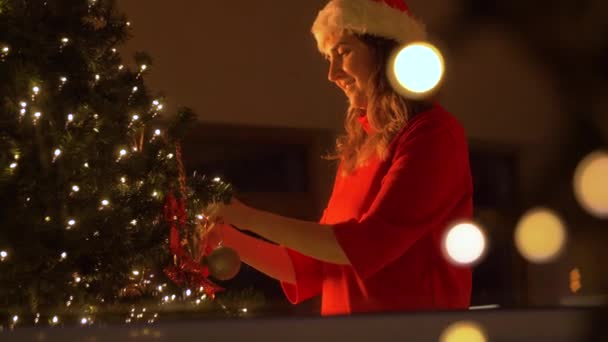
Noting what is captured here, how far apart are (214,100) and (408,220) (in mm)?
1960

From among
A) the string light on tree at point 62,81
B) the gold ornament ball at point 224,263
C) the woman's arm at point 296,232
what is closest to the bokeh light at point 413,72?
the woman's arm at point 296,232

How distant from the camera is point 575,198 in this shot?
0.68 feet

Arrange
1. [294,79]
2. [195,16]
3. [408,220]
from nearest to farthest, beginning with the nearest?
[408,220]
[195,16]
[294,79]

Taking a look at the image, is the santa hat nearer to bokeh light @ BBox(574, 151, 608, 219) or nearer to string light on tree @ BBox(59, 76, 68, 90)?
string light on tree @ BBox(59, 76, 68, 90)

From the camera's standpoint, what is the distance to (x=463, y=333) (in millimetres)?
335

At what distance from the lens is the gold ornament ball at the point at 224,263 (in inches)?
42.8

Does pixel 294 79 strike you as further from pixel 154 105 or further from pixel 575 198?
pixel 575 198

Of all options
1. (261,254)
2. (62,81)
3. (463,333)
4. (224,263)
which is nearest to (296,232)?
(224,263)

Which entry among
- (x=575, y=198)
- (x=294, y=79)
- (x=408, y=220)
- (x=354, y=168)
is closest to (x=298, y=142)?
(x=294, y=79)

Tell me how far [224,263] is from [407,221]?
267 mm

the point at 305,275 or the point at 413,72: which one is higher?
the point at 413,72

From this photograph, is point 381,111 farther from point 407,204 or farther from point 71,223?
point 71,223

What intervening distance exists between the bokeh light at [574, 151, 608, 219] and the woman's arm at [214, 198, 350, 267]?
2.88ft

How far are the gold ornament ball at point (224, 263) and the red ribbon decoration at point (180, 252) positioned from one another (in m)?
0.04
